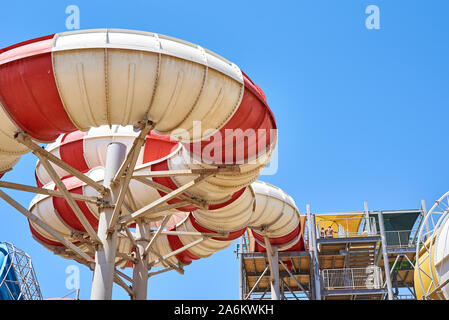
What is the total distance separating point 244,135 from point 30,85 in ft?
16.5

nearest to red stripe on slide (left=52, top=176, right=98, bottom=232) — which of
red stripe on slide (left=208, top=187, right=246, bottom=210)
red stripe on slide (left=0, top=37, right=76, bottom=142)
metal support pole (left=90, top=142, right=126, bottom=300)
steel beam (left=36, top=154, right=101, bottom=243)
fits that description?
metal support pole (left=90, top=142, right=126, bottom=300)

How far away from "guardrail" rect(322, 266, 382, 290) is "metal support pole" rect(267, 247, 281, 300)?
417cm

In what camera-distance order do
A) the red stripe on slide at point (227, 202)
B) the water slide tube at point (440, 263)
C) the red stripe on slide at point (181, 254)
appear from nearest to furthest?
the water slide tube at point (440, 263)
the red stripe on slide at point (227, 202)
the red stripe on slide at point (181, 254)

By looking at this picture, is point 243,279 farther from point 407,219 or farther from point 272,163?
point 272,163

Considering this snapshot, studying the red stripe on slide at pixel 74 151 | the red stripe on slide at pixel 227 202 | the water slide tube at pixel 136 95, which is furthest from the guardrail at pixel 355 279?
the water slide tube at pixel 136 95

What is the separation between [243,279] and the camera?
30.7 meters

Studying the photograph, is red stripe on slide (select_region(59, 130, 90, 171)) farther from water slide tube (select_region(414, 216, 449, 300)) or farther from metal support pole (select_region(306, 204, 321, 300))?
metal support pole (select_region(306, 204, 321, 300))

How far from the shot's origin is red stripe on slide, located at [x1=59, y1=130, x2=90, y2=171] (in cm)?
1952

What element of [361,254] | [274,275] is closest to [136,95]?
[274,275]

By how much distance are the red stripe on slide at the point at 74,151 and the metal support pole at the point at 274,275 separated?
426 inches

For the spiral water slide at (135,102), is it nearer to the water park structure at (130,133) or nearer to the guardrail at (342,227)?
the water park structure at (130,133)

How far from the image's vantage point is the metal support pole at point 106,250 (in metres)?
12.5
